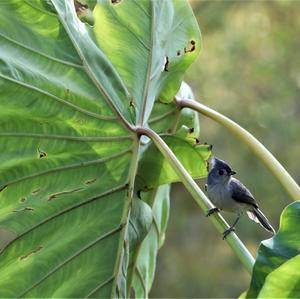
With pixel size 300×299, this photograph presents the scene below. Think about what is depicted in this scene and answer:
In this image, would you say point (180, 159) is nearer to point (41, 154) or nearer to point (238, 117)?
Result: point (41, 154)

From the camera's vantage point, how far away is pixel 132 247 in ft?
8.30

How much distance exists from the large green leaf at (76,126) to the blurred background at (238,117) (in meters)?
6.87

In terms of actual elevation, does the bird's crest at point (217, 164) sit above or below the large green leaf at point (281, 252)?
above

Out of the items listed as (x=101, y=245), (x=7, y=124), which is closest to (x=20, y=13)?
(x=7, y=124)

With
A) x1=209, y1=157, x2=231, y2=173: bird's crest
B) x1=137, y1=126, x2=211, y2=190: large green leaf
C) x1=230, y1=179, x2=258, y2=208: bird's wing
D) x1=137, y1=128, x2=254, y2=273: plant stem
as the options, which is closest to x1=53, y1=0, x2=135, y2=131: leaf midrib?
x1=137, y1=128, x2=254, y2=273: plant stem

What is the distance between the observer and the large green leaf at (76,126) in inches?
88.7

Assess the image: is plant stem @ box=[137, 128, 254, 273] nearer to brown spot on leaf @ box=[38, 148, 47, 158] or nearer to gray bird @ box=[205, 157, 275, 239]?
brown spot on leaf @ box=[38, 148, 47, 158]

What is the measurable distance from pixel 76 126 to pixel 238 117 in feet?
27.5

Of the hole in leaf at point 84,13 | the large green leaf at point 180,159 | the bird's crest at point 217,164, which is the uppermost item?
the hole in leaf at point 84,13

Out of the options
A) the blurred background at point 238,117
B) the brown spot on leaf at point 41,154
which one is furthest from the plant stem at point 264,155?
the blurred background at point 238,117

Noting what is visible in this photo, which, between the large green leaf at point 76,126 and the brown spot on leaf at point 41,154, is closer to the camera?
the large green leaf at point 76,126

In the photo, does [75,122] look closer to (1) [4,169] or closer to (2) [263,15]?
(1) [4,169]

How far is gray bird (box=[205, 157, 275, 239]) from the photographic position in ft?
9.18

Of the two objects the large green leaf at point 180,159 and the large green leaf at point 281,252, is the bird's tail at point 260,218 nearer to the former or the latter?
the large green leaf at point 180,159
